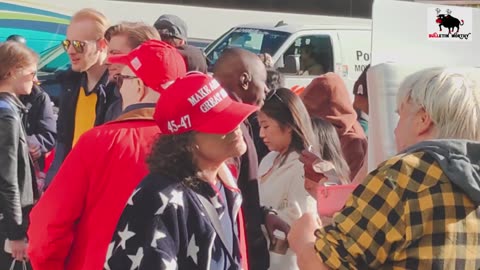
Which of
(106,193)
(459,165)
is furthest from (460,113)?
(106,193)

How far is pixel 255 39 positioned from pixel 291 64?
21.7 inches

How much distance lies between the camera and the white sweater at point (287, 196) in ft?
13.0

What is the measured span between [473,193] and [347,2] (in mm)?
10126

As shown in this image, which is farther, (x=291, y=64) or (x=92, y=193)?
(x=291, y=64)

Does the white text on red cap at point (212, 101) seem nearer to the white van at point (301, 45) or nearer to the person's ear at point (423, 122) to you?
the person's ear at point (423, 122)

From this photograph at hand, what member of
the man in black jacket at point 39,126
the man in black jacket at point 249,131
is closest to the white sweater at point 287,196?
the man in black jacket at point 249,131

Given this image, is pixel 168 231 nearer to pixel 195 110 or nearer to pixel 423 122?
pixel 195 110

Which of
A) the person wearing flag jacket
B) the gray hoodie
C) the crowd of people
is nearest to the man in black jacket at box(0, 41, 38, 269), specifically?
the crowd of people

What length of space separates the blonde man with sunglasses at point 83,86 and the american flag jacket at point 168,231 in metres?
2.14

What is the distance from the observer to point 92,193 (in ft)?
9.34

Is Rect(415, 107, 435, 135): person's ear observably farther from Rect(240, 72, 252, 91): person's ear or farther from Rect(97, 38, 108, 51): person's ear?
Rect(97, 38, 108, 51): person's ear

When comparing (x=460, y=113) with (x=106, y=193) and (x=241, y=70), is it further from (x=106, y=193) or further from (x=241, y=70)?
(x=241, y=70)

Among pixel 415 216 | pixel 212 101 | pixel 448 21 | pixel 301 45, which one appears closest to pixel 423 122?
pixel 415 216

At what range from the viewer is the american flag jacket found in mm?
2373
